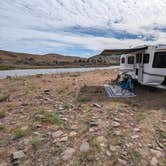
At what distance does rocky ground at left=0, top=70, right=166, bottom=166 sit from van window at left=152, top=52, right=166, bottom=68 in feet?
7.39

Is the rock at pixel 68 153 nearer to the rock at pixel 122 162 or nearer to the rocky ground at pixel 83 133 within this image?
the rocky ground at pixel 83 133

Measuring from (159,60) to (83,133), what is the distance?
7.01 m

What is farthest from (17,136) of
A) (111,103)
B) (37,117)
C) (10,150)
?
(111,103)

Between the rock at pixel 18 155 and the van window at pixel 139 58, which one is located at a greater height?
the van window at pixel 139 58

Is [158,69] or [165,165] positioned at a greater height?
[158,69]

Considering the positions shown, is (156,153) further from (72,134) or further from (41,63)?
(41,63)

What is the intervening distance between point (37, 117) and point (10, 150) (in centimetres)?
220

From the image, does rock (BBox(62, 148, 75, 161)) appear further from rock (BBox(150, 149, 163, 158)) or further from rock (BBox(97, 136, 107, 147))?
rock (BBox(150, 149, 163, 158))

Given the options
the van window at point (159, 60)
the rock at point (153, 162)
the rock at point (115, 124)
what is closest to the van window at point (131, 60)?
the van window at point (159, 60)

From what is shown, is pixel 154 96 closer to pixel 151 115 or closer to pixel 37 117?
pixel 151 115

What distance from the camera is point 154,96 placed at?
10.9m

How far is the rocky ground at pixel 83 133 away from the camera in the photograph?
475 cm

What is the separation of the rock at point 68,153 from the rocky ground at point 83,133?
0.02 metres

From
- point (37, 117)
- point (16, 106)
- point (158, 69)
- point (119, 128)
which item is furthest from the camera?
point (158, 69)
